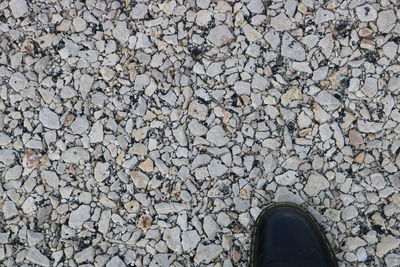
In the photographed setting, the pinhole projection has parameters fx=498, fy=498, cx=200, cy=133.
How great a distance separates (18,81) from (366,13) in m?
1.87

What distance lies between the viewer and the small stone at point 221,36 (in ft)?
8.65

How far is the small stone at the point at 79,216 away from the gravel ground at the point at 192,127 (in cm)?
1

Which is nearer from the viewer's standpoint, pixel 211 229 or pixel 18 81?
pixel 211 229

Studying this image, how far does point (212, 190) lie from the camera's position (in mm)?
2520

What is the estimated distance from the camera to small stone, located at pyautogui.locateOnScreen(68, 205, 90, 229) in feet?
8.27

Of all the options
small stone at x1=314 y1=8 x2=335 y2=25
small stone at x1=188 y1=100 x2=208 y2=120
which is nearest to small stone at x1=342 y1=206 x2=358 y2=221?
small stone at x1=188 y1=100 x2=208 y2=120

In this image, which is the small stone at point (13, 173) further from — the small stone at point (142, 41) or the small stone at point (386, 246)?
the small stone at point (386, 246)

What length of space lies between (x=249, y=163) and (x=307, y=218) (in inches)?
15.5

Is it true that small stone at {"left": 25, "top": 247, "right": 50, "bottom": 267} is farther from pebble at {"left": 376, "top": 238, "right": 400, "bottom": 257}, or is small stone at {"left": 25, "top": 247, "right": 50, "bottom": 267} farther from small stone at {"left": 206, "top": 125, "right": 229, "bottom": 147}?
pebble at {"left": 376, "top": 238, "right": 400, "bottom": 257}

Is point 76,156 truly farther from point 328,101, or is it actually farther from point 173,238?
point 328,101

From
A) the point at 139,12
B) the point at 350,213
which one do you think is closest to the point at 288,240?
the point at 350,213

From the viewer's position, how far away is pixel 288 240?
2.48m

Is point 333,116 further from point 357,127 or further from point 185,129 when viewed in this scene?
point 185,129

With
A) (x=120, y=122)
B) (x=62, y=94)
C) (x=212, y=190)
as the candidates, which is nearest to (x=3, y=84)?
(x=62, y=94)
